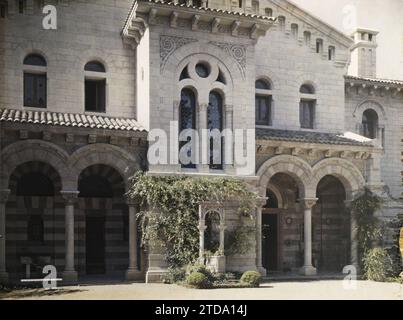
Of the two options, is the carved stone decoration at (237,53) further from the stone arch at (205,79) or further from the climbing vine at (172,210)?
the climbing vine at (172,210)

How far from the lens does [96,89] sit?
80.4 feet

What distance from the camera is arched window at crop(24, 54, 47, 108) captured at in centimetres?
2323

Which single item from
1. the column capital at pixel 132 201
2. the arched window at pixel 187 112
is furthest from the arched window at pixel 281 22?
the column capital at pixel 132 201

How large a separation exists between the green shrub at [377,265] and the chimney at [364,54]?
12146 millimetres

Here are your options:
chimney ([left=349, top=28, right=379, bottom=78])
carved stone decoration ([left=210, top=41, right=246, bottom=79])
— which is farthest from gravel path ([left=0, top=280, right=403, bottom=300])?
chimney ([left=349, top=28, right=379, bottom=78])

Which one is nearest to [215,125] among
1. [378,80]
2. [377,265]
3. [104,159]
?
[104,159]

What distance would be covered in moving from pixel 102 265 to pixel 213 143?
674 cm

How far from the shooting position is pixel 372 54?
33031 millimetres

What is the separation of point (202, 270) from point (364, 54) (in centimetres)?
1805

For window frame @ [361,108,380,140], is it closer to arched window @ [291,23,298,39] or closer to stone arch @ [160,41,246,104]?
arched window @ [291,23,298,39]

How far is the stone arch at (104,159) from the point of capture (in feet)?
69.8

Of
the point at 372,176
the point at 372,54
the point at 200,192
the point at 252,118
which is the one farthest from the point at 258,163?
the point at 372,54

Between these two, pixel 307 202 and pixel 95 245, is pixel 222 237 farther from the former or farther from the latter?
pixel 95 245

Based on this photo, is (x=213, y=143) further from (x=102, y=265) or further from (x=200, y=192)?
(x=102, y=265)
